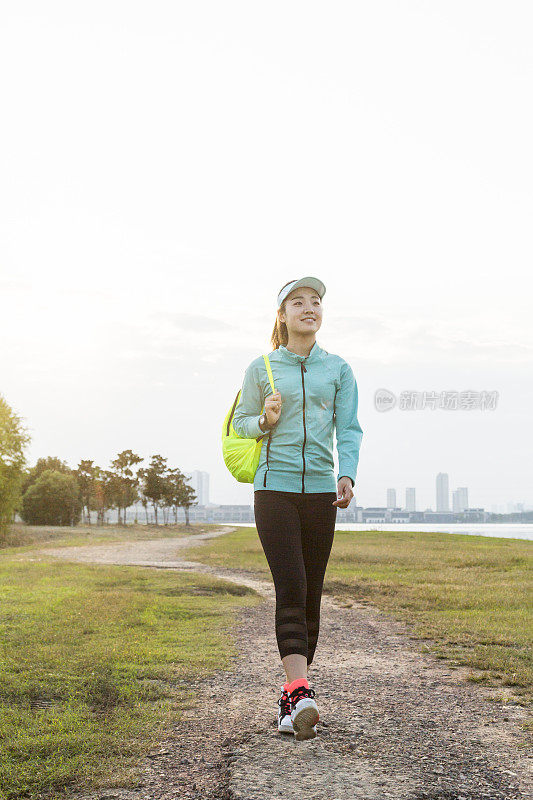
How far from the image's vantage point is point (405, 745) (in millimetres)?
3729

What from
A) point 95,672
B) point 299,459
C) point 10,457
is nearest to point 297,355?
point 299,459

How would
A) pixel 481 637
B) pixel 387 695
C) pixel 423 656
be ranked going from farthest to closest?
pixel 481 637 < pixel 423 656 < pixel 387 695

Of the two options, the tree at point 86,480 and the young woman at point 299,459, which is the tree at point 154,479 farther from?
the young woman at point 299,459

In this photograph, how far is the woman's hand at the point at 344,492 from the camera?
3852 mm

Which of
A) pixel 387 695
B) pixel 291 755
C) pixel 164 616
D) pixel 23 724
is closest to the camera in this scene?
pixel 291 755

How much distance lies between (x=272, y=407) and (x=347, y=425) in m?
0.58

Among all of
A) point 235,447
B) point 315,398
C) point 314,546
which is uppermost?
point 315,398

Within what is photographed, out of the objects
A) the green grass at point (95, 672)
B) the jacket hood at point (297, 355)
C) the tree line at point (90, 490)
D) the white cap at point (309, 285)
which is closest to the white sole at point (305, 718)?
the green grass at point (95, 672)

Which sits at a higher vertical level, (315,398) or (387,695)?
(315,398)

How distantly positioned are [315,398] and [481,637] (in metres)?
4.82

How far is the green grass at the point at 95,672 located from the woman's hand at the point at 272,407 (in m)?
1.97

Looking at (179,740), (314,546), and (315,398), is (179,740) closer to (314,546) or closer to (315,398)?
(314,546)

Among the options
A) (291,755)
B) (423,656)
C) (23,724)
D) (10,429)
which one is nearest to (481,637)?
(423,656)

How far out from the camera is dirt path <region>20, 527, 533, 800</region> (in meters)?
3.10
